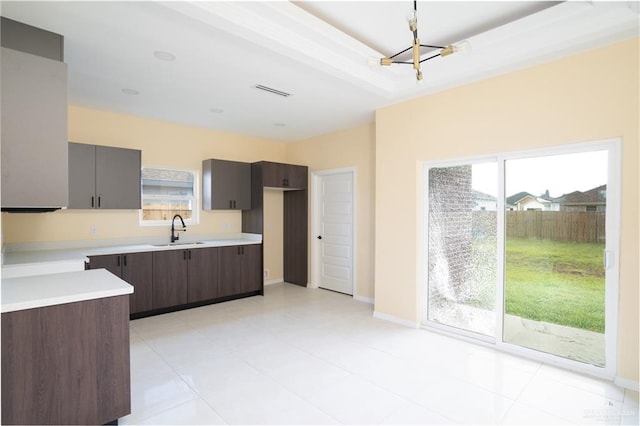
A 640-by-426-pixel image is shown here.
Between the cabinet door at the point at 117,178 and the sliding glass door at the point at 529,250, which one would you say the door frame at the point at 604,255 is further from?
the cabinet door at the point at 117,178

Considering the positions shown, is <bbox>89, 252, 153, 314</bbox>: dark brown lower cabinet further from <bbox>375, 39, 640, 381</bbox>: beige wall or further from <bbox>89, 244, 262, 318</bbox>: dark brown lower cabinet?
<bbox>375, 39, 640, 381</bbox>: beige wall

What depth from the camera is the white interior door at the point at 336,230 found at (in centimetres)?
543

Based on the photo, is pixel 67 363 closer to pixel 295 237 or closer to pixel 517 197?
pixel 517 197

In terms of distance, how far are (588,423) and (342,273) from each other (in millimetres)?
3679

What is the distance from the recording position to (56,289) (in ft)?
6.61

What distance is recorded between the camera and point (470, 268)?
3.62m

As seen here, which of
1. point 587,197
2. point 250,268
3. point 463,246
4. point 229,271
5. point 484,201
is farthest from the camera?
point 250,268

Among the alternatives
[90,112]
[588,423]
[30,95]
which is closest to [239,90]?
[30,95]

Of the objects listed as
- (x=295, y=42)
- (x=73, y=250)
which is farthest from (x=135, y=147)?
(x=295, y=42)

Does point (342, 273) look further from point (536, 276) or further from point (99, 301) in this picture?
point (99, 301)

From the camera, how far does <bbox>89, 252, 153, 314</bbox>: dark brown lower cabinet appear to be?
13.1ft

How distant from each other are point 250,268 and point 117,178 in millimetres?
2263

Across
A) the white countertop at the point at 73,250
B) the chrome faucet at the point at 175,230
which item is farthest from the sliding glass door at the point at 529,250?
the chrome faucet at the point at 175,230

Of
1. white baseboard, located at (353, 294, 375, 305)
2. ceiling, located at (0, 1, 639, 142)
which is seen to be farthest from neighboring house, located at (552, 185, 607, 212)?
white baseboard, located at (353, 294, 375, 305)
